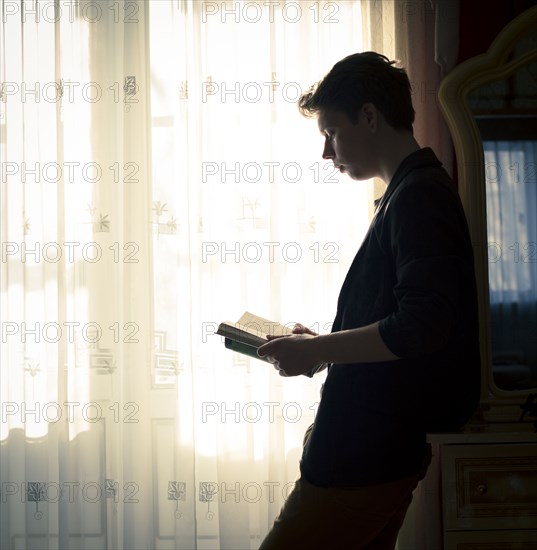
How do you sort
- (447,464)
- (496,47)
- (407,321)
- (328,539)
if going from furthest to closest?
(496,47)
(447,464)
(328,539)
(407,321)

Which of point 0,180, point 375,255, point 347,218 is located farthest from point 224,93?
point 375,255

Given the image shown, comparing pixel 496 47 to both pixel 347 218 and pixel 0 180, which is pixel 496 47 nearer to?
pixel 347 218

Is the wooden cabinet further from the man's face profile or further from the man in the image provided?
the man's face profile

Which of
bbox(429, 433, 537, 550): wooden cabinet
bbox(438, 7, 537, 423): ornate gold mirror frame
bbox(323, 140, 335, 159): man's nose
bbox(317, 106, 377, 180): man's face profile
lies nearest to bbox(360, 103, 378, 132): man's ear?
bbox(317, 106, 377, 180): man's face profile

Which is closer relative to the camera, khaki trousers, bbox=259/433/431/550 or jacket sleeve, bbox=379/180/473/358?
jacket sleeve, bbox=379/180/473/358

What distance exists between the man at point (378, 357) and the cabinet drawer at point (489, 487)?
0.29 m

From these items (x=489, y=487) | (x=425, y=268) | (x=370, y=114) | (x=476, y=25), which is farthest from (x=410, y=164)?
(x=476, y=25)

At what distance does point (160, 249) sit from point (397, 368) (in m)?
1.19

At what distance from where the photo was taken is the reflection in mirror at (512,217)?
1788 mm

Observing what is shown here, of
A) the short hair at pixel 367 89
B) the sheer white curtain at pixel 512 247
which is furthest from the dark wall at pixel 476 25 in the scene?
the short hair at pixel 367 89

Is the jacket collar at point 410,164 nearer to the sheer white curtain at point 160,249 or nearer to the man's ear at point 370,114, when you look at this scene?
the man's ear at point 370,114

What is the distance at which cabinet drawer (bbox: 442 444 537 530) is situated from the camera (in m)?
1.52

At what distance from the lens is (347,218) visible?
7.23 feet

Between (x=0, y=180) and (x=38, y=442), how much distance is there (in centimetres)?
85
